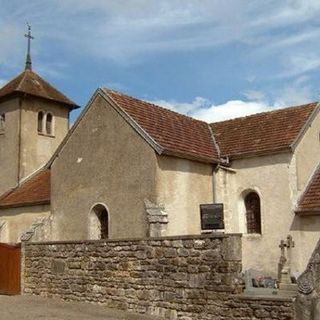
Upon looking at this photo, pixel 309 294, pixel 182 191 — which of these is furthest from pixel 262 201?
pixel 309 294

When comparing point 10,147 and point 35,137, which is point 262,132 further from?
point 10,147

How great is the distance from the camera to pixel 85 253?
14680 mm

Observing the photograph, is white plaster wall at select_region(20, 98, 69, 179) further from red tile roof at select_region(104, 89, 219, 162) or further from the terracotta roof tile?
the terracotta roof tile

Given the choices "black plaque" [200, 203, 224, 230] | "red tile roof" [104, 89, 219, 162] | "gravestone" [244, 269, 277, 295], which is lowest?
"gravestone" [244, 269, 277, 295]

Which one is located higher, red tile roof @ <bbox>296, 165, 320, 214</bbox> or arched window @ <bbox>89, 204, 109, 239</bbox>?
red tile roof @ <bbox>296, 165, 320, 214</bbox>

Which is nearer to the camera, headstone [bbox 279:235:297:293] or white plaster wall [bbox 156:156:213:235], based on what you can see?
headstone [bbox 279:235:297:293]

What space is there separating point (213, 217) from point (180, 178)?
492cm

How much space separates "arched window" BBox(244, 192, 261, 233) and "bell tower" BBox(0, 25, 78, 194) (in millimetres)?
13433

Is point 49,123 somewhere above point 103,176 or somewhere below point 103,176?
above

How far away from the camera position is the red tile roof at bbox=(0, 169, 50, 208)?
22.7 metres

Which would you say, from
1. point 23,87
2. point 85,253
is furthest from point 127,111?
point 23,87

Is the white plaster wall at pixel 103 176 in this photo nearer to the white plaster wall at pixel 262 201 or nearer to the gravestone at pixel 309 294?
the white plaster wall at pixel 262 201

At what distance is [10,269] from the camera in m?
17.1

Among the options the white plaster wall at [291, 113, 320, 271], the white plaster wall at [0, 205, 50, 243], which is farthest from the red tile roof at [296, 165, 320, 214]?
the white plaster wall at [0, 205, 50, 243]
